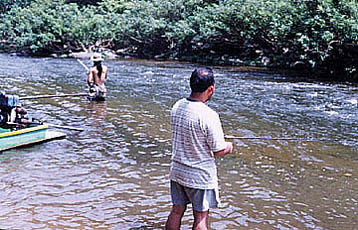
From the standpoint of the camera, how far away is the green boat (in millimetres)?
6812

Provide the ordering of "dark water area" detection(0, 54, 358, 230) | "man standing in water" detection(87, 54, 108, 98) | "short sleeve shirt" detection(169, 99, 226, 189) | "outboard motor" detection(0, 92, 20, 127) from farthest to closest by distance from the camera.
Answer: "man standing in water" detection(87, 54, 108, 98), "outboard motor" detection(0, 92, 20, 127), "dark water area" detection(0, 54, 358, 230), "short sleeve shirt" detection(169, 99, 226, 189)

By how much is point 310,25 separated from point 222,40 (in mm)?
8937

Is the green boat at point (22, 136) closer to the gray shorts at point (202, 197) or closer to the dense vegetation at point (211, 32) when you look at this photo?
the gray shorts at point (202, 197)

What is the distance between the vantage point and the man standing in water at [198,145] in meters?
3.37

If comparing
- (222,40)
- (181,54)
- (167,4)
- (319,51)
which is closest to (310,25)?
(319,51)

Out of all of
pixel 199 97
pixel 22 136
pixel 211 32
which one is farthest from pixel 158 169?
pixel 211 32

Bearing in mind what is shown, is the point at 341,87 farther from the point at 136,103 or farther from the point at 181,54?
the point at 181,54

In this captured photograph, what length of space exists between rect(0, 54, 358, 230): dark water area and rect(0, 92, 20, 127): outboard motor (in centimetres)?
61

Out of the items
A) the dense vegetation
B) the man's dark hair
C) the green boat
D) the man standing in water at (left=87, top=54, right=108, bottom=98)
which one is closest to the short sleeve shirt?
the man's dark hair

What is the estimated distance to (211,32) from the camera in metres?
25.4

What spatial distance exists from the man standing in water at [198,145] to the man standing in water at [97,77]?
7.80 m

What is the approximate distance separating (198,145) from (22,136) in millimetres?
4351

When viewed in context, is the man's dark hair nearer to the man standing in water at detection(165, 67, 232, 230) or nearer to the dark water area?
the man standing in water at detection(165, 67, 232, 230)

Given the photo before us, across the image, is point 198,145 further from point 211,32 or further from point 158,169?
point 211,32
